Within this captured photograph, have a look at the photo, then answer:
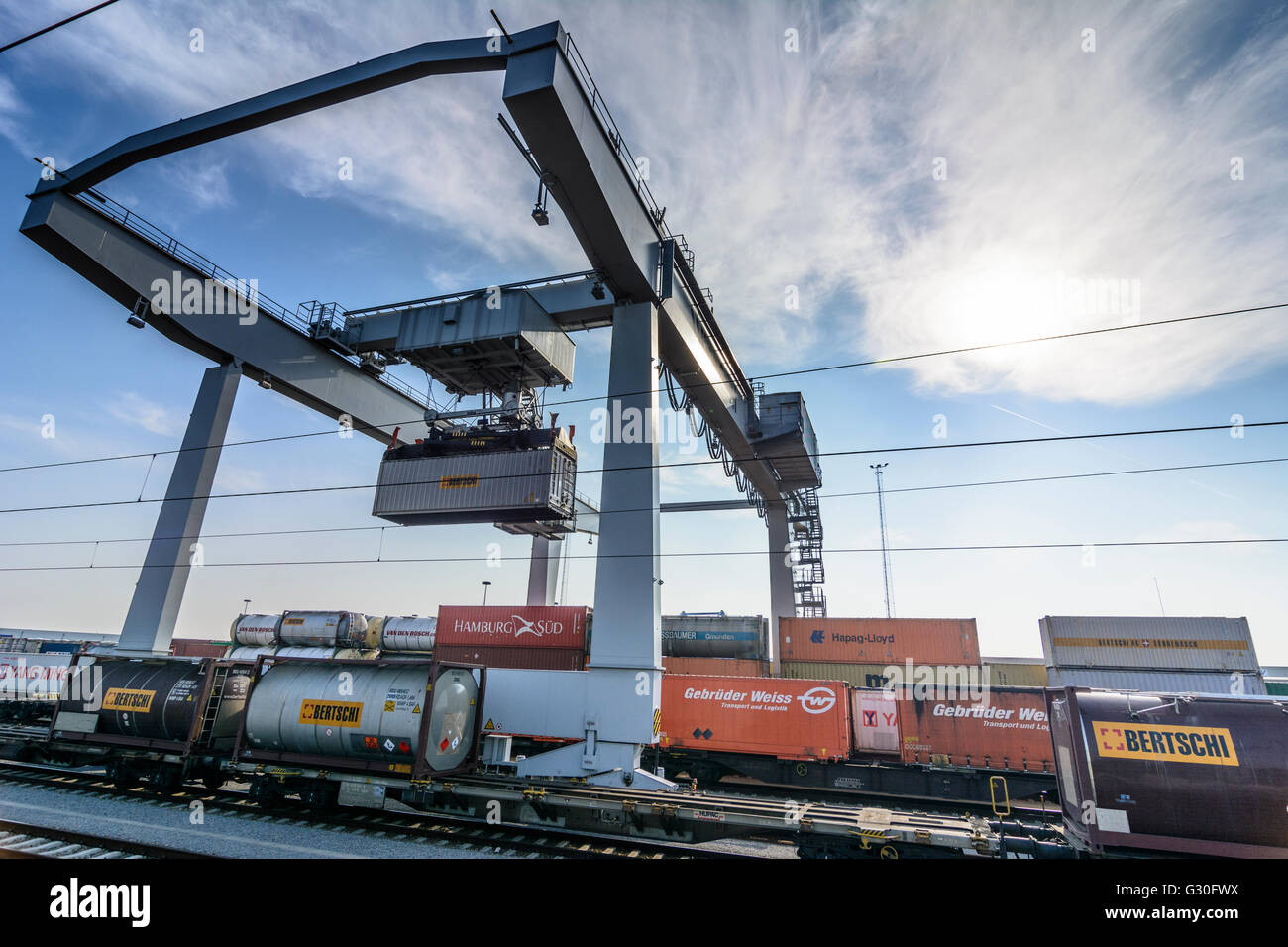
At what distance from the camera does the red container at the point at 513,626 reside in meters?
19.3

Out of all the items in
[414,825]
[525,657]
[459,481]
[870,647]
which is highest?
[459,481]

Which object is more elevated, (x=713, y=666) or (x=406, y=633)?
(x=406, y=633)

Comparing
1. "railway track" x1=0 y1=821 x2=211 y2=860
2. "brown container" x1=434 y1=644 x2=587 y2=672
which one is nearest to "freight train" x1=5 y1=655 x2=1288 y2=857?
"railway track" x1=0 y1=821 x2=211 y2=860

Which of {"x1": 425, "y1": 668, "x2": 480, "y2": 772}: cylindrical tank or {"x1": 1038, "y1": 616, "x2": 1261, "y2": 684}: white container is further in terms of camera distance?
{"x1": 1038, "y1": 616, "x2": 1261, "y2": 684}: white container

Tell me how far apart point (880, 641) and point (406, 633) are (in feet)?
63.8

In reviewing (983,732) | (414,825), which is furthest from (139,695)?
(983,732)

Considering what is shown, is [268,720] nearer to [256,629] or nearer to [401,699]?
[401,699]

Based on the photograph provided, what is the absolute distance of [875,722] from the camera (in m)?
15.8

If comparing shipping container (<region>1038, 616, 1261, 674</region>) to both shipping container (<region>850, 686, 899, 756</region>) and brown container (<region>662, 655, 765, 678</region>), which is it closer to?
brown container (<region>662, 655, 765, 678</region>)

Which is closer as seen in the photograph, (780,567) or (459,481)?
(459,481)

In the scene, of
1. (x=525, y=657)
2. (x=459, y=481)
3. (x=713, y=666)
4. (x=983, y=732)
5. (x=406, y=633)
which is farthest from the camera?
(x=406, y=633)

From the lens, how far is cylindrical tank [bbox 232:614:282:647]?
2627cm
